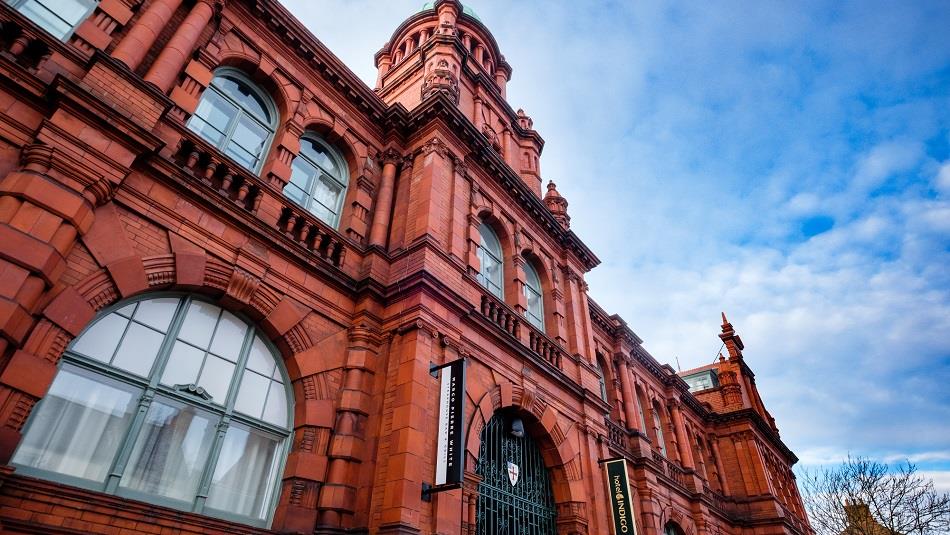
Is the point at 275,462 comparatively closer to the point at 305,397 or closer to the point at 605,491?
the point at 305,397

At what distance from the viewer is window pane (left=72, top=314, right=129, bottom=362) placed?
22.4 ft

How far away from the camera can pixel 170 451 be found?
718 centimetres

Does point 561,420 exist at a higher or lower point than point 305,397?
higher

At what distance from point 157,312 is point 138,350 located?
24.9 inches

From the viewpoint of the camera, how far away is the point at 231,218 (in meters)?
8.69


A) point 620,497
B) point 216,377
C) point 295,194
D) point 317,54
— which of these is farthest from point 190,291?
point 620,497

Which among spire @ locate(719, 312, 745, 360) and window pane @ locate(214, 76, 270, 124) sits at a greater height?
spire @ locate(719, 312, 745, 360)

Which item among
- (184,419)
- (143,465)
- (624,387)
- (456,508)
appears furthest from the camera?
(624,387)

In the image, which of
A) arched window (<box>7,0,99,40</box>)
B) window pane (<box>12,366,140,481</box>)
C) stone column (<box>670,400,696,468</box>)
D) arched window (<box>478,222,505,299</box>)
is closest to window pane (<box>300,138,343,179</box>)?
arched window (<box>478,222,505,299</box>)

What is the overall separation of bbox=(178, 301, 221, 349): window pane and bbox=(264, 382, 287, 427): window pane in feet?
4.20

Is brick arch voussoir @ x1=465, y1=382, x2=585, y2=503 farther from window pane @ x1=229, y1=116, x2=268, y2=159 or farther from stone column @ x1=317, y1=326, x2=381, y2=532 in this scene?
window pane @ x1=229, y1=116, x2=268, y2=159

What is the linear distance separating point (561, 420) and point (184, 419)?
859cm

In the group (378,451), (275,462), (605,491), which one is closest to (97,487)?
(275,462)

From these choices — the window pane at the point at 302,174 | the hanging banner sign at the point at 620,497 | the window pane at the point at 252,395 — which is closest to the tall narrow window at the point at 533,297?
the hanging banner sign at the point at 620,497
